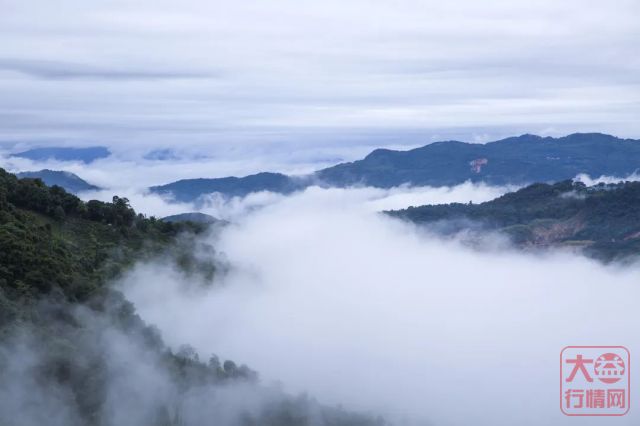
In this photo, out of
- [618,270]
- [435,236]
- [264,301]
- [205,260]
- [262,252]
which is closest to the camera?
[205,260]

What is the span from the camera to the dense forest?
23891 millimetres

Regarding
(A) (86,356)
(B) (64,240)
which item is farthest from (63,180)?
(A) (86,356)

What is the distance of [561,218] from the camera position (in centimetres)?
13175

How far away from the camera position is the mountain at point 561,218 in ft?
388

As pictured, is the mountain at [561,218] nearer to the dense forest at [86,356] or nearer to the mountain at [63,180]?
the mountain at [63,180]

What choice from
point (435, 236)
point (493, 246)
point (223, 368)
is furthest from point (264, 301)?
point (435, 236)

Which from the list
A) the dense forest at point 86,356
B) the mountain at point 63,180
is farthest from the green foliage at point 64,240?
the mountain at point 63,180

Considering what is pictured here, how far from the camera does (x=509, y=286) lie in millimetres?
107000

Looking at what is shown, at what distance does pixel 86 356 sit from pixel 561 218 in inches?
4494

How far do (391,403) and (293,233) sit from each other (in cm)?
7748

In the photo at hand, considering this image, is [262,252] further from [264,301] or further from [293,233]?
[293,233]

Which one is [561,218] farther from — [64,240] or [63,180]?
[64,240]

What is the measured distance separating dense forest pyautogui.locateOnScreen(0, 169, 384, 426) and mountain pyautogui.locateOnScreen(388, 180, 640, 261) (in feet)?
279

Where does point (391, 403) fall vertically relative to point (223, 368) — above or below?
Result: below
